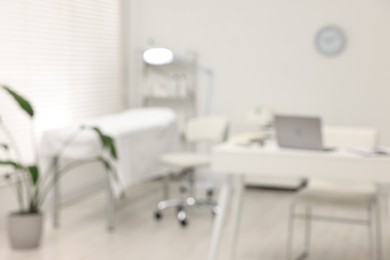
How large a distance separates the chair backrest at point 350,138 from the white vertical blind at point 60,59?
237 cm

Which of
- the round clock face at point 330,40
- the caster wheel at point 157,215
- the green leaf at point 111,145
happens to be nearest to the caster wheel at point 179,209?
the caster wheel at point 157,215

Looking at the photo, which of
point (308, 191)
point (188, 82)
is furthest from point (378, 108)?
point (308, 191)

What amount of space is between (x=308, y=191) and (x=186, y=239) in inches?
40.1

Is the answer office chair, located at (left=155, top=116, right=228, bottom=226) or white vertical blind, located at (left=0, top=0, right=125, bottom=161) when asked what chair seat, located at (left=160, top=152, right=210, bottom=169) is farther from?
white vertical blind, located at (left=0, top=0, right=125, bottom=161)

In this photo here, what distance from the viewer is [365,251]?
14.9 feet

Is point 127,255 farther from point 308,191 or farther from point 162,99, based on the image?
point 162,99

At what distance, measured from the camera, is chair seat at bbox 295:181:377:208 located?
4004 millimetres

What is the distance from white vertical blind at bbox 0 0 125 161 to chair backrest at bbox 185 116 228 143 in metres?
1.09

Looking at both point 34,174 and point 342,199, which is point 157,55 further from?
point 342,199

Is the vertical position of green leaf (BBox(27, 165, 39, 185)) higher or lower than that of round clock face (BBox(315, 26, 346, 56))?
lower

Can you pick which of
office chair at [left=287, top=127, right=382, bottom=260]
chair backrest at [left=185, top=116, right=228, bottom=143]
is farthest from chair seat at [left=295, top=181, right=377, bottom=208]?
chair backrest at [left=185, top=116, right=228, bottom=143]

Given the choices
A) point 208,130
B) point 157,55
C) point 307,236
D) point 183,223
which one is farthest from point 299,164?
point 157,55

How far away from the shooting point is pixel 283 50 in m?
6.70

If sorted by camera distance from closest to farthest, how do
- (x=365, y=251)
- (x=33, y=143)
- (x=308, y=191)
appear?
(x=308, y=191) → (x=365, y=251) → (x=33, y=143)
